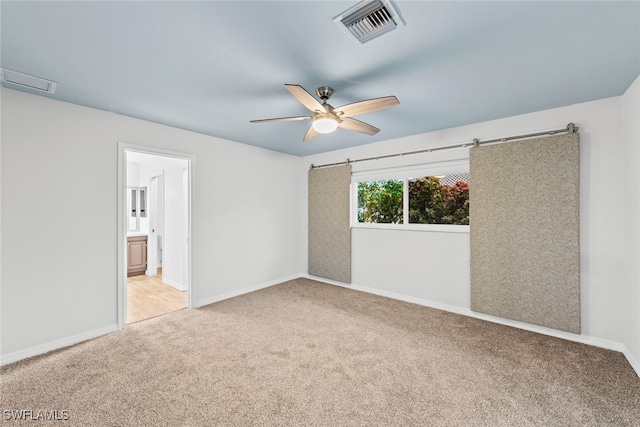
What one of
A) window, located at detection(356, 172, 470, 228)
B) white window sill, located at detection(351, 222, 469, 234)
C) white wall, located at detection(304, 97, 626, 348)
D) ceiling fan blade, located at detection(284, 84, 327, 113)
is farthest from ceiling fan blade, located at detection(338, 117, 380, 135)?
white window sill, located at detection(351, 222, 469, 234)

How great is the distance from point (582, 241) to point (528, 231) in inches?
17.2

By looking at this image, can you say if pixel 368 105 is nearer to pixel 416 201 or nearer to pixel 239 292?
pixel 416 201

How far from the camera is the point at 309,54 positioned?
5.96 ft

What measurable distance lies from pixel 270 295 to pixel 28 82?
340 centimetres

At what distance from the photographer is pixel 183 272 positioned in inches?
173

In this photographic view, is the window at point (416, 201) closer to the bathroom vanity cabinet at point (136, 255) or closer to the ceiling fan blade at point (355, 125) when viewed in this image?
the ceiling fan blade at point (355, 125)

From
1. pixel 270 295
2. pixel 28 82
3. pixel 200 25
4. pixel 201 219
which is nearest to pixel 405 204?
pixel 270 295

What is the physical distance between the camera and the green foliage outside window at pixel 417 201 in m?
3.58

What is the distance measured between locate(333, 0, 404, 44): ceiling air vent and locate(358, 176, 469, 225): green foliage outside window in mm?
2585

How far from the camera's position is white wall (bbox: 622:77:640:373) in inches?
87.1

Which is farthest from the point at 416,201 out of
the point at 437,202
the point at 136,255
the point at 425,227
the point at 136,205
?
the point at 136,205

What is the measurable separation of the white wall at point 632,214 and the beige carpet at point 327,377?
0.96 feet

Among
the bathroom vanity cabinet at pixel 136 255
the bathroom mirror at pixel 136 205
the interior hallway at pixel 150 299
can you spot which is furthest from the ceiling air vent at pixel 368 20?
the bathroom mirror at pixel 136 205

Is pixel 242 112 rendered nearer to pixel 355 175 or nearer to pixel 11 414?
pixel 355 175
